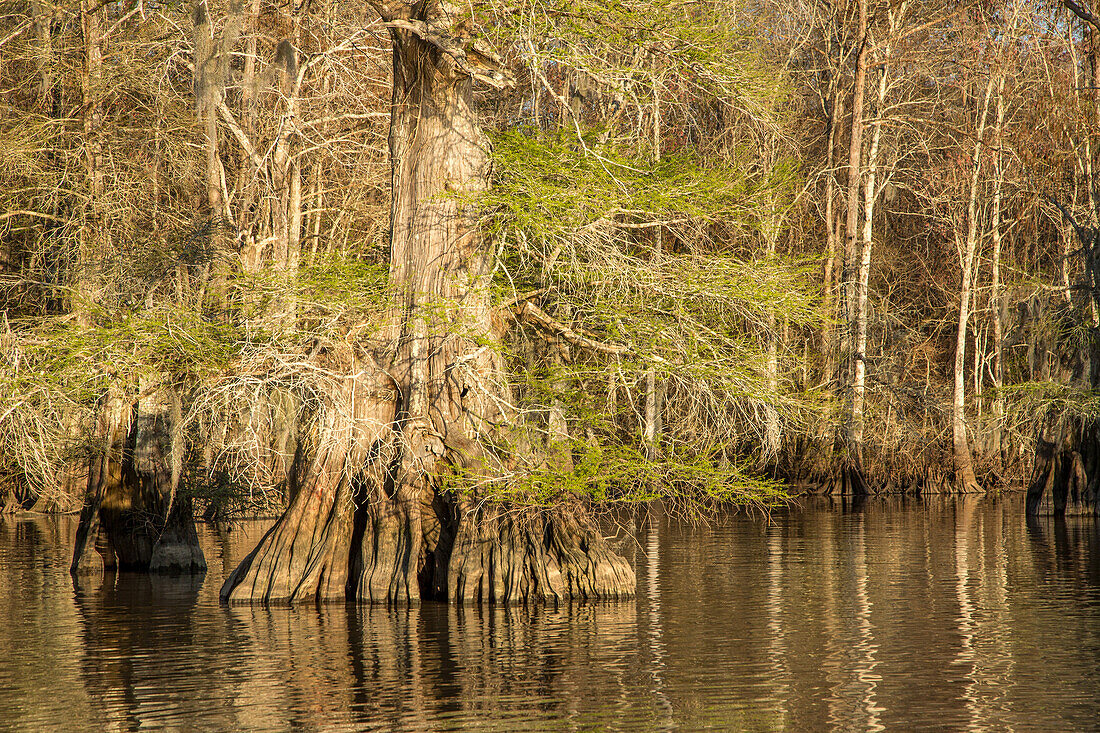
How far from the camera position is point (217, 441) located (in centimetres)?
1659

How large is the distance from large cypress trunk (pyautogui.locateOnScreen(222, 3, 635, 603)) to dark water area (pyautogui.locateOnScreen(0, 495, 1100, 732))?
1.59 ft

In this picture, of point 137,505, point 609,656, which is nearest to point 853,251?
point 137,505

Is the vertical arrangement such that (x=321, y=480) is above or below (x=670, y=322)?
below

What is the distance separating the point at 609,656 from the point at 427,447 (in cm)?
421

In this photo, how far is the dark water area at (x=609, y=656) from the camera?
921 cm

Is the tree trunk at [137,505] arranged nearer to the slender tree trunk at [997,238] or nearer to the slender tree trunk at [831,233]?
the slender tree trunk at [831,233]

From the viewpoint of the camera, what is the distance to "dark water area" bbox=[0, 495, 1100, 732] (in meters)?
9.21

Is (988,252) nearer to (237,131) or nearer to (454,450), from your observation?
(237,131)

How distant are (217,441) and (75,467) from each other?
9.55m

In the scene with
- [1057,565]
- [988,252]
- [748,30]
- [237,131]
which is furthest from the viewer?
[988,252]

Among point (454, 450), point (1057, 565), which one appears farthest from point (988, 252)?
point (454, 450)

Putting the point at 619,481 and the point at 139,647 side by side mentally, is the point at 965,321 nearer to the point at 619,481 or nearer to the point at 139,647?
the point at 619,481

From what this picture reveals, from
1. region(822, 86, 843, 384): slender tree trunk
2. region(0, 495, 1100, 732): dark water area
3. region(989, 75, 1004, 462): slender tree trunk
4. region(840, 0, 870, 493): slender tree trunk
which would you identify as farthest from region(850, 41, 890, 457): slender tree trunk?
region(0, 495, 1100, 732): dark water area

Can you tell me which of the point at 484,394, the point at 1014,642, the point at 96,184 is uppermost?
the point at 96,184
